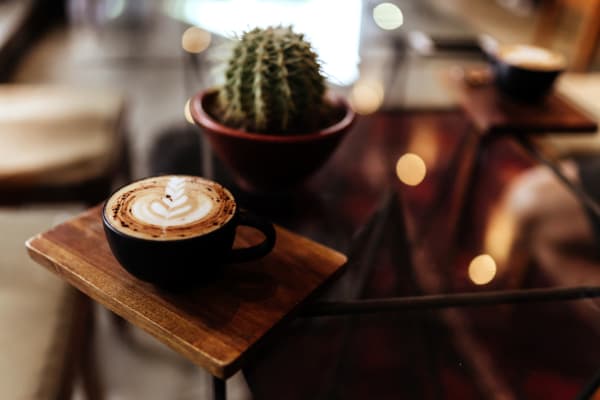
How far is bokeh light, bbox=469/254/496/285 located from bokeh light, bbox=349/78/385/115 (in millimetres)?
254

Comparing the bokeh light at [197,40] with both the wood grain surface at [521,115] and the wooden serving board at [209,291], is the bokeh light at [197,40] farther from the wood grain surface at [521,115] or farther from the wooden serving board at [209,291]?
the wooden serving board at [209,291]

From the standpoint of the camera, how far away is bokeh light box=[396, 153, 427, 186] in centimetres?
88

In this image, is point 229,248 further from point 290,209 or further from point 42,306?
point 42,306

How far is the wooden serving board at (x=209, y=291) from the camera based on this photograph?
1.34ft

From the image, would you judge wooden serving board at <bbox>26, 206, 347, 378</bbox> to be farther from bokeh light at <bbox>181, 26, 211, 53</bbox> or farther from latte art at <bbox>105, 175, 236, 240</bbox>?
A: bokeh light at <bbox>181, 26, 211, 53</bbox>

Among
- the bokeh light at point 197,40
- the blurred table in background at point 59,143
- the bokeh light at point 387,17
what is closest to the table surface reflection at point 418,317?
the blurred table in background at point 59,143

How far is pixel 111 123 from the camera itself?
4.05 feet

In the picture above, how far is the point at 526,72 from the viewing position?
0.85 metres

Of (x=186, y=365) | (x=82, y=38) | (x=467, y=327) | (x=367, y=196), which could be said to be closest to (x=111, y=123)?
(x=186, y=365)

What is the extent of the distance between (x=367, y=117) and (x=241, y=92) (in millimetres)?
566

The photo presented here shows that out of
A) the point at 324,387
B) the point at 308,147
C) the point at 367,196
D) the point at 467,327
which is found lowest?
the point at 324,387

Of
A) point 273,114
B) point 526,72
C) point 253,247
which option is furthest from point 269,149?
point 526,72

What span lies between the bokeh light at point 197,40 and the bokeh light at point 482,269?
113cm

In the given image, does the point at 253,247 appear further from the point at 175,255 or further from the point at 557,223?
the point at 557,223
